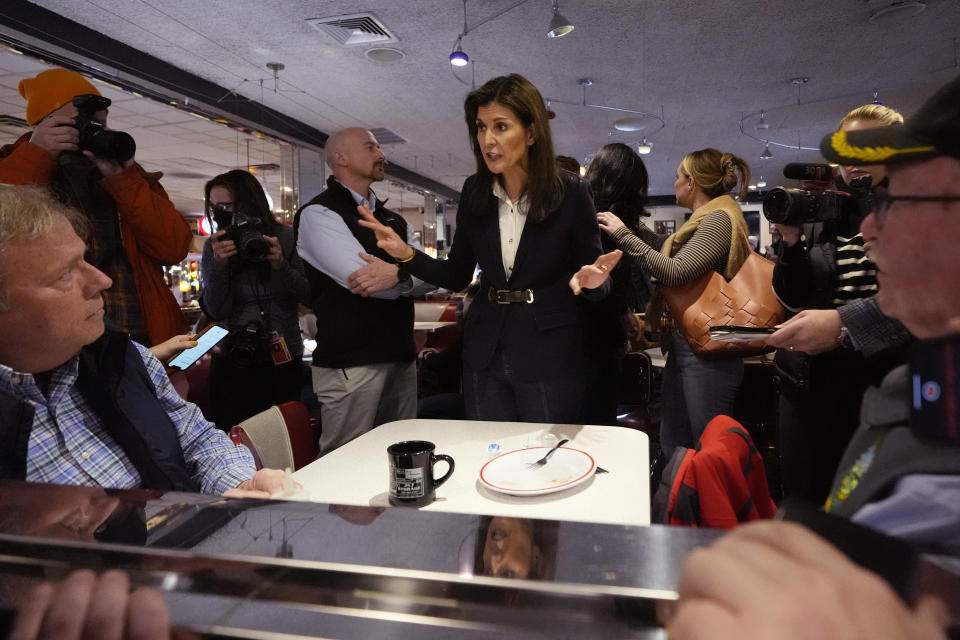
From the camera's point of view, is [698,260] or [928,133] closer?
[928,133]

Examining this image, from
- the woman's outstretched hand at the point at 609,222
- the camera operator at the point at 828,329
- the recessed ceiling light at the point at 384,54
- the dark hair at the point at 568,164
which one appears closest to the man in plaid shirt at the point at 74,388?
the camera operator at the point at 828,329

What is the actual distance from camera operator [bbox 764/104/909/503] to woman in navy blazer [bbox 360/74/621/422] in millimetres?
979

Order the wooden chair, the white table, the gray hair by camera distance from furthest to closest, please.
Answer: the wooden chair
the white table
the gray hair

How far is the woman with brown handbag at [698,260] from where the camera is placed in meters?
2.20

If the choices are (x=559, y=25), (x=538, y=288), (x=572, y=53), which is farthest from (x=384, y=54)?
(x=538, y=288)

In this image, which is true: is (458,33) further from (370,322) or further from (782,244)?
(782,244)

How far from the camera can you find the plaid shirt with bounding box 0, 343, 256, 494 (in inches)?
32.0

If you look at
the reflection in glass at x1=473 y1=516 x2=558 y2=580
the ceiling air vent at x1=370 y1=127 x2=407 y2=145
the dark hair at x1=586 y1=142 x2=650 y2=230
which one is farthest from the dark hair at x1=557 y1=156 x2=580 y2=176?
the ceiling air vent at x1=370 y1=127 x2=407 y2=145

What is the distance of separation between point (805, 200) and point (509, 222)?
1351mm

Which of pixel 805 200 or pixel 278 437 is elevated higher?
pixel 805 200

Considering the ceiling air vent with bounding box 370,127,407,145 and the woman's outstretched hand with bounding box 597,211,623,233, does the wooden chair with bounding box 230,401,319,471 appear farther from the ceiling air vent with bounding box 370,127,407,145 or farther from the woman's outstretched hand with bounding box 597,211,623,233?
the ceiling air vent with bounding box 370,127,407,145

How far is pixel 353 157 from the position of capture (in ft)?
8.48

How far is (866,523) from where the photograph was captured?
0.26 m

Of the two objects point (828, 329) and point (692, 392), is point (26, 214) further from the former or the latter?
point (692, 392)
